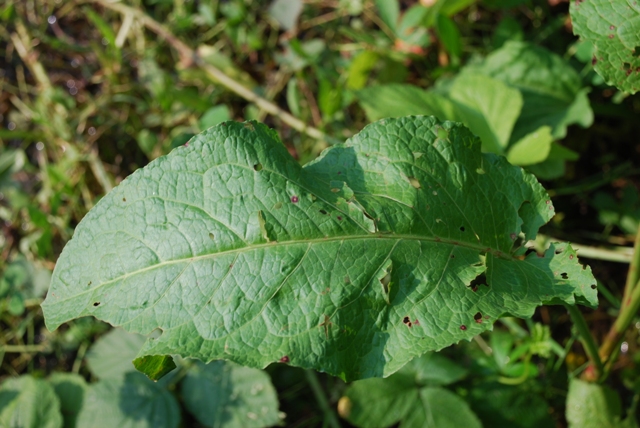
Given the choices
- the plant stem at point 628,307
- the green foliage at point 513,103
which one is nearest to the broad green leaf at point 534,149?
the green foliage at point 513,103

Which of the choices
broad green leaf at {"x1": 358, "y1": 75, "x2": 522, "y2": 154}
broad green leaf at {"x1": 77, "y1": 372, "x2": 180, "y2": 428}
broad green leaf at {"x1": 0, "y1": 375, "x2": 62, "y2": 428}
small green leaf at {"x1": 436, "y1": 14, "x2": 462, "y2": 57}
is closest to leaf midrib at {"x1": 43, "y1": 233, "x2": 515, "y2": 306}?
broad green leaf at {"x1": 358, "y1": 75, "x2": 522, "y2": 154}

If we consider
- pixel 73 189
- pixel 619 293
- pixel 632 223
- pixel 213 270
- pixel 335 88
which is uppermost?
pixel 213 270

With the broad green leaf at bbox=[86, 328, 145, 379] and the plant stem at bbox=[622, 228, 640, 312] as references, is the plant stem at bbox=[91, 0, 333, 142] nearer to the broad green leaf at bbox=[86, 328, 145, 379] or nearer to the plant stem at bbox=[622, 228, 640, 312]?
the broad green leaf at bbox=[86, 328, 145, 379]

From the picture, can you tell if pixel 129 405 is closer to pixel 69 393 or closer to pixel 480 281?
pixel 69 393

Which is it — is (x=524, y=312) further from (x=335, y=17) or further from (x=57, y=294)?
(x=335, y=17)

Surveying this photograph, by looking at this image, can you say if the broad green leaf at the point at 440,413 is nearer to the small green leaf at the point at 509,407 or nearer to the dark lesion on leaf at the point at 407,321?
the small green leaf at the point at 509,407

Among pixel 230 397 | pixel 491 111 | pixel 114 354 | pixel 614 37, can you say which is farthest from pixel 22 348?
pixel 614 37

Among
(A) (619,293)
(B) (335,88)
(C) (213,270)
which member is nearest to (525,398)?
(A) (619,293)
